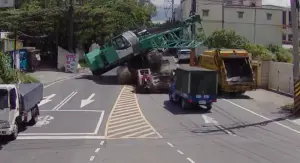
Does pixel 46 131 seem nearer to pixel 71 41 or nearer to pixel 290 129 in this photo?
pixel 290 129

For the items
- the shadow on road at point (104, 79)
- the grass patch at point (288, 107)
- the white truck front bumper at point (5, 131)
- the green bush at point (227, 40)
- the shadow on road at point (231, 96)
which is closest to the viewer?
the white truck front bumper at point (5, 131)

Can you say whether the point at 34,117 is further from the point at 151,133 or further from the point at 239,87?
the point at 239,87

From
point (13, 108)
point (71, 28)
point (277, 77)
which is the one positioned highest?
point (71, 28)

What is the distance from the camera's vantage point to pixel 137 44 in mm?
40406

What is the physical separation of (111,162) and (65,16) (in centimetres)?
4426

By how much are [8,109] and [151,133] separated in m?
5.67

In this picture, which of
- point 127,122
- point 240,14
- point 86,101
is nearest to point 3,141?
point 127,122

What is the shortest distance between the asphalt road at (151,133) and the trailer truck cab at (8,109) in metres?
0.57

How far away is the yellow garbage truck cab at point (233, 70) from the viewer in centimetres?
3169

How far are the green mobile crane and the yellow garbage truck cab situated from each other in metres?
7.88

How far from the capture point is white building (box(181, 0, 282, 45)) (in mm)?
73562

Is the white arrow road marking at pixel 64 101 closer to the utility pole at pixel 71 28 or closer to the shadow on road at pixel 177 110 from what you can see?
the shadow on road at pixel 177 110

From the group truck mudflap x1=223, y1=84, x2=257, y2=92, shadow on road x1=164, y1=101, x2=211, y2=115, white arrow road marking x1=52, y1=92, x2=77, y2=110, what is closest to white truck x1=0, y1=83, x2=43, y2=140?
white arrow road marking x1=52, y1=92, x2=77, y2=110

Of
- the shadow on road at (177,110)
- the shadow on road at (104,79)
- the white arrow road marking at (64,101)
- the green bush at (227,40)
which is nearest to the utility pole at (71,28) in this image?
the shadow on road at (104,79)
